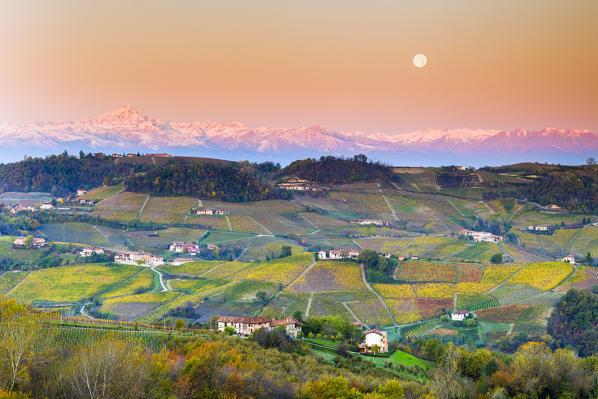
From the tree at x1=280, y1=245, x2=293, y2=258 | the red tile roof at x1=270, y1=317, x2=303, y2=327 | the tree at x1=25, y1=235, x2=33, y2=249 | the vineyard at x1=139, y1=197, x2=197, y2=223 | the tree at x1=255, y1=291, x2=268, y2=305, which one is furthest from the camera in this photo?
the vineyard at x1=139, y1=197, x2=197, y2=223

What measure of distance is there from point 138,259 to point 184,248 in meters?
9.54

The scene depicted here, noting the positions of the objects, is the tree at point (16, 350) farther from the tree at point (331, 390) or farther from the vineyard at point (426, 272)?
the vineyard at point (426, 272)

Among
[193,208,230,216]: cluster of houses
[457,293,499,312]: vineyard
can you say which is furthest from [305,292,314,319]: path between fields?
[193,208,230,216]: cluster of houses

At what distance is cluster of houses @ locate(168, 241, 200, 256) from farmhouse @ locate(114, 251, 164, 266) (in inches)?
240

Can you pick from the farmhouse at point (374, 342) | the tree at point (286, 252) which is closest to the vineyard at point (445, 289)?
the tree at point (286, 252)

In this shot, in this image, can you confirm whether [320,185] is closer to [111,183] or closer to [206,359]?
[111,183]

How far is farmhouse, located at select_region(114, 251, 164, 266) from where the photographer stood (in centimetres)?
8706

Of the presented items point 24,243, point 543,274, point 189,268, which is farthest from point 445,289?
point 24,243

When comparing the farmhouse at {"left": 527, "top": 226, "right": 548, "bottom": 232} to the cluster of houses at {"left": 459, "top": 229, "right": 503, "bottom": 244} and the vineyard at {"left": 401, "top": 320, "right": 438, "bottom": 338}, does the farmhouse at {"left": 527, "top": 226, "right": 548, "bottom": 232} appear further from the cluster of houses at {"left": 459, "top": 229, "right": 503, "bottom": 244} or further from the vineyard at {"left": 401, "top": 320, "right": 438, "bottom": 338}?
the vineyard at {"left": 401, "top": 320, "right": 438, "bottom": 338}

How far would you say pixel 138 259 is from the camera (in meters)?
87.8

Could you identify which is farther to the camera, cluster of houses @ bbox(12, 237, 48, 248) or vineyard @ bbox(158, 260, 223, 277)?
cluster of houses @ bbox(12, 237, 48, 248)

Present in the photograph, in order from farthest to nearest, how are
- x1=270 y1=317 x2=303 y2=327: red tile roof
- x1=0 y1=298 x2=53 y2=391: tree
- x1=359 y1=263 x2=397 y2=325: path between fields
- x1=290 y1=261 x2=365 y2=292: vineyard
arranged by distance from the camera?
x1=290 y1=261 x2=365 y2=292: vineyard → x1=359 y1=263 x2=397 y2=325: path between fields → x1=270 y1=317 x2=303 y2=327: red tile roof → x1=0 y1=298 x2=53 y2=391: tree

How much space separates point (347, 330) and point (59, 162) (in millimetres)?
126908

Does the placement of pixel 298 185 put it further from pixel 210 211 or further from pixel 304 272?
pixel 304 272
